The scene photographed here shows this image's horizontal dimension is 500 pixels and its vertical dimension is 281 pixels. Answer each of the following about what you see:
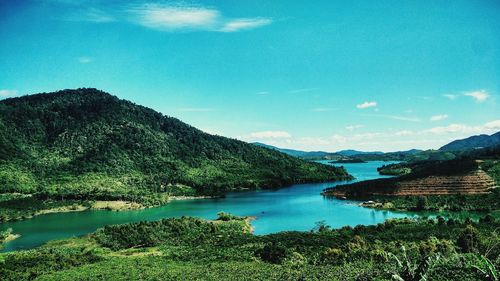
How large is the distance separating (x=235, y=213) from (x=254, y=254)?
54.5 metres

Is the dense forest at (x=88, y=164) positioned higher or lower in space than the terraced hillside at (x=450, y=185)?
higher

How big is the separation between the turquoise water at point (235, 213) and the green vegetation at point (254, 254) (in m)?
10.6

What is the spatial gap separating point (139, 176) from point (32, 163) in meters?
40.0

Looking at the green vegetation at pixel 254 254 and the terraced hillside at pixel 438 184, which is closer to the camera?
the green vegetation at pixel 254 254

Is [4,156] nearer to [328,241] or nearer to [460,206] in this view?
[328,241]

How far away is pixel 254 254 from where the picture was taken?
175 ft

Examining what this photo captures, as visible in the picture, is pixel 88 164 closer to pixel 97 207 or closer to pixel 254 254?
pixel 97 207

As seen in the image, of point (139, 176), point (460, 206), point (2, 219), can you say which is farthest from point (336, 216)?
point (139, 176)

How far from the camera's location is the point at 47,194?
124125mm

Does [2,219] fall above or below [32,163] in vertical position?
below

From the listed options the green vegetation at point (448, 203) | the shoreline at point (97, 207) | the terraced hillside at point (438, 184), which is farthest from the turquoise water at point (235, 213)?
the terraced hillside at point (438, 184)

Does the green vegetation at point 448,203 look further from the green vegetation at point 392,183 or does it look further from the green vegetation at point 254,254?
the green vegetation at point 254,254

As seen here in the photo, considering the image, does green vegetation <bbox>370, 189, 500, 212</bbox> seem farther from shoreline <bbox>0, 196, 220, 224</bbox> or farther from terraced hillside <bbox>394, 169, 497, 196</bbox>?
shoreline <bbox>0, 196, 220, 224</bbox>

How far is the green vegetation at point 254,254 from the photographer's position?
33.3 metres
